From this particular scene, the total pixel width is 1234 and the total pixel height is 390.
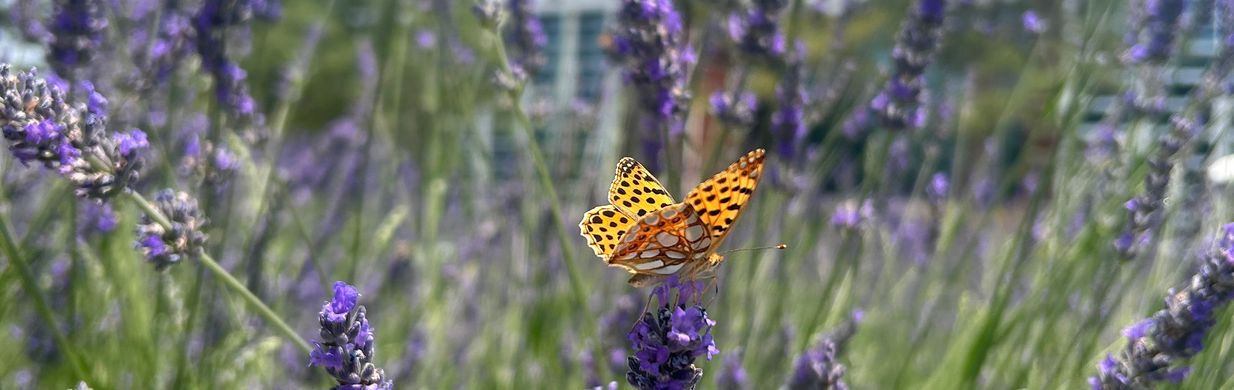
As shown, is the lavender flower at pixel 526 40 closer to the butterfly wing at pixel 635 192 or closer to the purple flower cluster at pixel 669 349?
the butterfly wing at pixel 635 192

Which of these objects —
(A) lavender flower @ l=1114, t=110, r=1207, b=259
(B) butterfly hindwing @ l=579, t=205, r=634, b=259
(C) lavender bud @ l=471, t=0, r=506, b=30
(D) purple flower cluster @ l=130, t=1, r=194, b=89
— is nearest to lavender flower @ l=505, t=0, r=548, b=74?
(C) lavender bud @ l=471, t=0, r=506, b=30

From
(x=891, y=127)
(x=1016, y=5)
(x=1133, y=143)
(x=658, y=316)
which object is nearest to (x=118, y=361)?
(x=658, y=316)

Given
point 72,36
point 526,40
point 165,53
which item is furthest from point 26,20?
point 526,40

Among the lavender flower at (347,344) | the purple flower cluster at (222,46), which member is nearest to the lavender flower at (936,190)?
the purple flower cluster at (222,46)

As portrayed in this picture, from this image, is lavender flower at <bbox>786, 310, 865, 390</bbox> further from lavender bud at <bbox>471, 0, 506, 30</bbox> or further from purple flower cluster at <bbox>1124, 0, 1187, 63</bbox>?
purple flower cluster at <bbox>1124, 0, 1187, 63</bbox>

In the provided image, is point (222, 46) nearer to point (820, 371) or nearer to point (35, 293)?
point (35, 293)

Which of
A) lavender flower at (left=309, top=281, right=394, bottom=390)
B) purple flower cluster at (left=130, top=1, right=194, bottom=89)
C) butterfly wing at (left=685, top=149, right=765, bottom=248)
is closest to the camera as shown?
lavender flower at (left=309, top=281, right=394, bottom=390)

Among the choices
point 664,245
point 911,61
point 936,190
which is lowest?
point 664,245
